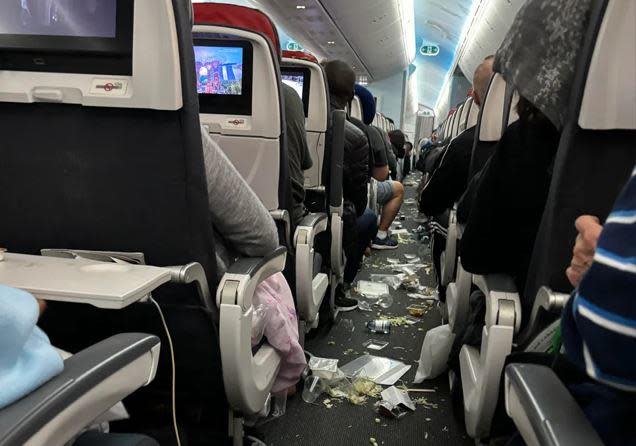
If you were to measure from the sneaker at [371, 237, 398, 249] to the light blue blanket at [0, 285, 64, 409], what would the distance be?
16.0 ft

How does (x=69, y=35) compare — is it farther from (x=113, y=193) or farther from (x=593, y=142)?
(x=593, y=142)

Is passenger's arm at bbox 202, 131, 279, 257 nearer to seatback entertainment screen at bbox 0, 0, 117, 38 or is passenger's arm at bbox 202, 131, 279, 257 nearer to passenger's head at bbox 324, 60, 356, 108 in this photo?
seatback entertainment screen at bbox 0, 0, 117, 38

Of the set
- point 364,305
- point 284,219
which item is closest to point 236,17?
point 284,219

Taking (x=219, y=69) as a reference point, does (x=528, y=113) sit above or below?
below

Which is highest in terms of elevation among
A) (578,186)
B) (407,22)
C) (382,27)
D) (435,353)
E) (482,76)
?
(407,22)

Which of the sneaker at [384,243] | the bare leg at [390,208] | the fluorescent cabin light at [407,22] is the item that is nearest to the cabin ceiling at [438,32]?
the fluorescent cabin light at [407,22]

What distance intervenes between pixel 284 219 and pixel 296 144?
49 centimetres

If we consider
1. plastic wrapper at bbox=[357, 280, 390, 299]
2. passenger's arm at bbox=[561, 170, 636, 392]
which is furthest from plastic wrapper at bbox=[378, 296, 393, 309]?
passenger's arm at bbox=[561, 170, 636, 392]

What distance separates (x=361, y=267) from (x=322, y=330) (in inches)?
63.3

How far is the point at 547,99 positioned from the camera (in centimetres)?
114

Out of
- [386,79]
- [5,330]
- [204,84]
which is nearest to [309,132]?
[204,84]

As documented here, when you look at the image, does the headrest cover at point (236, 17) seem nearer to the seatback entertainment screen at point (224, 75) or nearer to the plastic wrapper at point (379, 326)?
the seatback entertainment screen at point (224, 75)

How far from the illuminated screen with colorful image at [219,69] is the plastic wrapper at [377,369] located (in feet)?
5.08

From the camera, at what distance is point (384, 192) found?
223 inches
